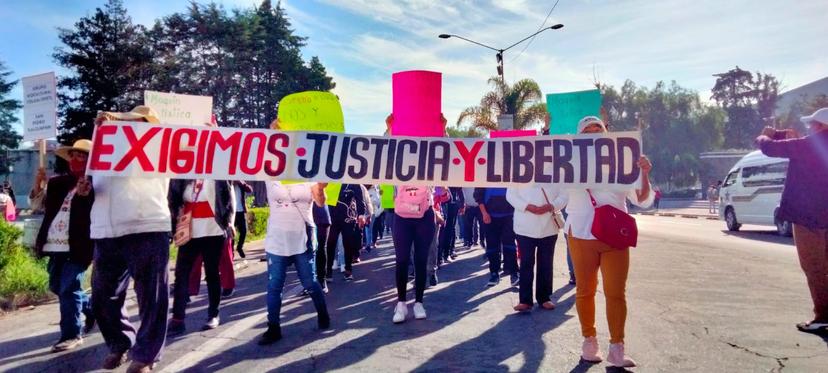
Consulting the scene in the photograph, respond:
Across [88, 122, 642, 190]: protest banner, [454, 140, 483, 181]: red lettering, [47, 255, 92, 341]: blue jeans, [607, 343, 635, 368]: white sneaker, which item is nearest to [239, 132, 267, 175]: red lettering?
[88, 122, 642, 190]: protest banner

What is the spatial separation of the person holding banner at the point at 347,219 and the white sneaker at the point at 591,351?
4553 millimetres

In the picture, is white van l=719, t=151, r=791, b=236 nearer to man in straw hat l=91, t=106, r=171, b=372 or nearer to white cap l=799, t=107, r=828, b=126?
white cap l=799, t=107, r=828, b=126

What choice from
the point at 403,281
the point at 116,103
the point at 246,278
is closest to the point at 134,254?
the point at 403,281

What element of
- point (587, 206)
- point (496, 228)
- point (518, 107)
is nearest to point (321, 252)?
point (496, 228)

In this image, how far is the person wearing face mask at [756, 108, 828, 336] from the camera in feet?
15.1

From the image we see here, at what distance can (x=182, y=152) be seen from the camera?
167 inches

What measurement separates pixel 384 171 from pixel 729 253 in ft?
29.8

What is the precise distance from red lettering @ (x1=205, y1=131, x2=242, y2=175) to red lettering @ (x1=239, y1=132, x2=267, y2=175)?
57mm

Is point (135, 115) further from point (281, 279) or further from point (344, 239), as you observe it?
point (344, 239)

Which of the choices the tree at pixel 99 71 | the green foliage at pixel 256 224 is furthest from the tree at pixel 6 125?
the green foliage at pixel 256 224

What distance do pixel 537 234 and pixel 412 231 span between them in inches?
52.2

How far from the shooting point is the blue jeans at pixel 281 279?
14.8 feet

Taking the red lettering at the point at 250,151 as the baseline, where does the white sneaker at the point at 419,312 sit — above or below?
below

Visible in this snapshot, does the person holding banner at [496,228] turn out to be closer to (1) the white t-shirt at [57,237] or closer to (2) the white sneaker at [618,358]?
(2) the white sneaker at [618,358]
